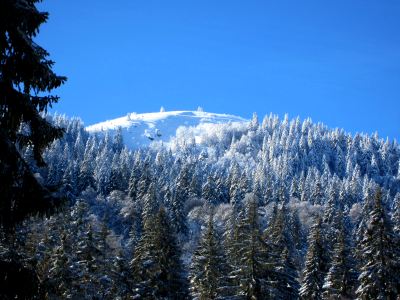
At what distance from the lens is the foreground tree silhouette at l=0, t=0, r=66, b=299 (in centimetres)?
939

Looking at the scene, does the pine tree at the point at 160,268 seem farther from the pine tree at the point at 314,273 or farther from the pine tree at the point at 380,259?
the pine tree at the point at 314,273

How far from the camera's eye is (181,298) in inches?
1511

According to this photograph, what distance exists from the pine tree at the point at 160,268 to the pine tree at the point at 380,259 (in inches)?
567

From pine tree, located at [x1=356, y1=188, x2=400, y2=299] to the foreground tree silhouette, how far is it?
29.7 meters

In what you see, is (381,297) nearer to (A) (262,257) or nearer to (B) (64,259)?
(A) (262,257)

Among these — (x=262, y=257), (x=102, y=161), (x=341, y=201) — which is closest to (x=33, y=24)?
(x=262, y=257)

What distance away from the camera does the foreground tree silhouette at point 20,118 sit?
939 cm

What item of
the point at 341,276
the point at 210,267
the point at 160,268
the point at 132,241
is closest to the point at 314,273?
the point at 341,276

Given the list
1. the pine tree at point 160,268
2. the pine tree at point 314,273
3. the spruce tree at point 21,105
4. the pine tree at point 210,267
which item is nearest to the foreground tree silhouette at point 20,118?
the spruce tree at point 21,105

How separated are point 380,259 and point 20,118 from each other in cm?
3074

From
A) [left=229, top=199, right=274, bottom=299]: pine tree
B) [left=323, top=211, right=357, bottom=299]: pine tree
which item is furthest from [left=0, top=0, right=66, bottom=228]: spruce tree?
[left=323, top=211, right=357, bottom=299]: pine tree

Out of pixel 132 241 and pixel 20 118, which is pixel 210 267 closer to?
pixel 132 241

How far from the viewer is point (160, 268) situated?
3806 cm

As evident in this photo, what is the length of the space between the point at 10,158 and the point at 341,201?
154698 millimetres
